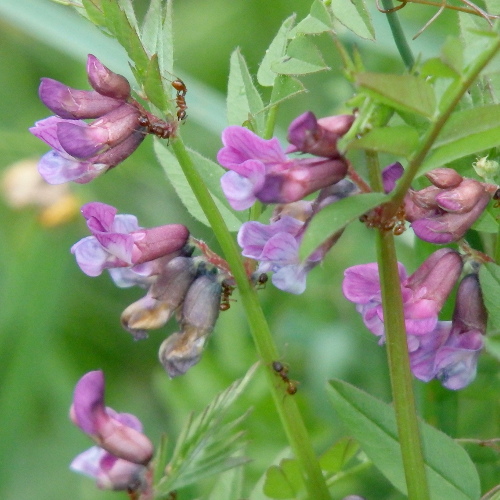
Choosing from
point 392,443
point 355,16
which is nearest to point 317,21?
point 355,16

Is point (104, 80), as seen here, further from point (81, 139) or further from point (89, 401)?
point (89, 401)

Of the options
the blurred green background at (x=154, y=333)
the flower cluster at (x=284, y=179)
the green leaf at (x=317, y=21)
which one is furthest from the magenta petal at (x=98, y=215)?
the blurred green background at (x=154, y=333)

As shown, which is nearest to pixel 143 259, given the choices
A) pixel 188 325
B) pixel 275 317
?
pixel 188 325

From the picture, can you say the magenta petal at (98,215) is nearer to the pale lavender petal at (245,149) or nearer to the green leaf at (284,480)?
the pale lavender petal at (245,149)

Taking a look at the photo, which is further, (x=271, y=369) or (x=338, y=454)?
(x=338, y=454)


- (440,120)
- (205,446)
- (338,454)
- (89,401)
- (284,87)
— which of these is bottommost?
(338,454)

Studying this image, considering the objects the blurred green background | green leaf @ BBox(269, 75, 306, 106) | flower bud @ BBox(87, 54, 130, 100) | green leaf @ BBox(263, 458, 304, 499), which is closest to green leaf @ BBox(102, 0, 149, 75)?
flower bud @ BBox(87, 54, 130, 100)

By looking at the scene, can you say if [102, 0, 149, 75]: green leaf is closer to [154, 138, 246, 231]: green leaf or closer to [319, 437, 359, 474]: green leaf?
[154, 138, 246, 231]: green leaf
